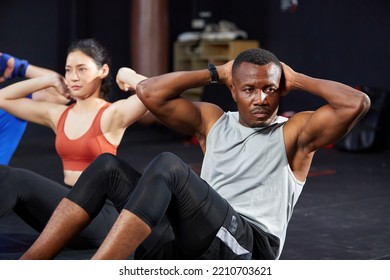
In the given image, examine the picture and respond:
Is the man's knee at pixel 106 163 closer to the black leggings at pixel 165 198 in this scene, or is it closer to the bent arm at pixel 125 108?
the black leggings at pixel 165 198

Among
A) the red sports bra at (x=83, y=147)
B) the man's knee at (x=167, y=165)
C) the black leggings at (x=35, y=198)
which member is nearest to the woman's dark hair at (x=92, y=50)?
the red sports bra at (x=83, y=147)

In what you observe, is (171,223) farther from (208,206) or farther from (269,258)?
(269,258)

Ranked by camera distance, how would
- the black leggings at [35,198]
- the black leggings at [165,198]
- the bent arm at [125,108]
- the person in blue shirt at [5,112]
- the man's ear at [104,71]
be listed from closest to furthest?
the black leggings at [165,198] → the black leggings at [35,198] → the bent arm at [125,108] → the man's ear at [104,71] → the person in blue shirt at [5,112]

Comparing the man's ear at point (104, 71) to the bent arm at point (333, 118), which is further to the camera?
the man's ear at point (104, 71)

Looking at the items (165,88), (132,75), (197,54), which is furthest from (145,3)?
(165,88)

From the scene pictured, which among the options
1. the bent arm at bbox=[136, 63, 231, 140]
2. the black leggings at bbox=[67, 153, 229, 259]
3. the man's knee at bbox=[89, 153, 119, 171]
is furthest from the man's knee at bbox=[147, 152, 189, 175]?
the bent arm at bbox=[136, 63, 231, 140]

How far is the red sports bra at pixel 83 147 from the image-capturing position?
302cm

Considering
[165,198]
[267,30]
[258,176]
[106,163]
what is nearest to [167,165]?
[165,198]

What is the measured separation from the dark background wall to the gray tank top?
17.5ft

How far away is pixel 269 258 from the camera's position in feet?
7.76

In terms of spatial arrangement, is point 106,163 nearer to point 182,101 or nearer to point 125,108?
point 182,101

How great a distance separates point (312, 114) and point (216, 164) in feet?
1.14

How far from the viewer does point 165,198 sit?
83.8 inches

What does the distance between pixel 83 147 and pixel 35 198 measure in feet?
1.10
